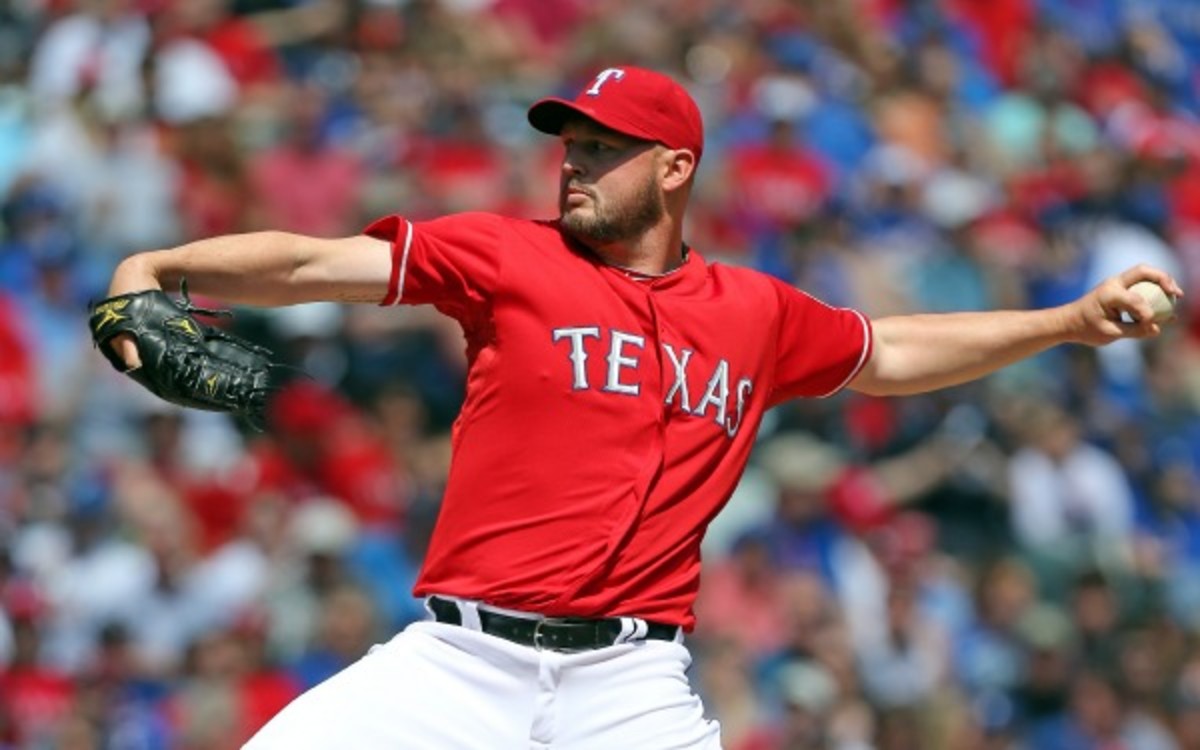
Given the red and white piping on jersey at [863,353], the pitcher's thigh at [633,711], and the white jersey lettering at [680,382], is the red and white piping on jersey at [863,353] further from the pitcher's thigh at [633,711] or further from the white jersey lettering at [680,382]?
the pitcher's thigh at [633,711]

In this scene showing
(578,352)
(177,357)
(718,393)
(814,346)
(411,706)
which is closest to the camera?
(177,357)

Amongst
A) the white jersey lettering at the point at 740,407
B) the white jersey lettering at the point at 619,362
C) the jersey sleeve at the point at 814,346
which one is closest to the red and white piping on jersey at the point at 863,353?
the jersey sleeve at the point at 814,346

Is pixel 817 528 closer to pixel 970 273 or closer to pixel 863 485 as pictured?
pixel 863 485

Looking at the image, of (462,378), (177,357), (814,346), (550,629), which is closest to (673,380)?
(814,346)

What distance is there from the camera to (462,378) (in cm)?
1012

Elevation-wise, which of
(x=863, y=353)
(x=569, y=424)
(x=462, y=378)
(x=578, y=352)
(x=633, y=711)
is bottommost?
(x=462, y=378)

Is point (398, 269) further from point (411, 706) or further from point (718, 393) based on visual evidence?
point (411, 706)

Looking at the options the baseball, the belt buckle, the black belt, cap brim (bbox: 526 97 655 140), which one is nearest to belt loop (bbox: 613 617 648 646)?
the black belt

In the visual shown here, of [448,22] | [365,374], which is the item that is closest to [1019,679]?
[365,374]

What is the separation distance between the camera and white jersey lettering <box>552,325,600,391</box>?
15.8 feet

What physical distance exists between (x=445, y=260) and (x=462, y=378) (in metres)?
5.31

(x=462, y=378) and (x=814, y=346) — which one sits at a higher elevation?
(x=814, y=346)

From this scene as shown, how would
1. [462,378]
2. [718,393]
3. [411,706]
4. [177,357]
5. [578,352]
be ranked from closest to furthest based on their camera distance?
[177,357]
[411,706]
[578,352]
[718,393]
[462,378]

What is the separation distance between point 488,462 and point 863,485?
5736mm
